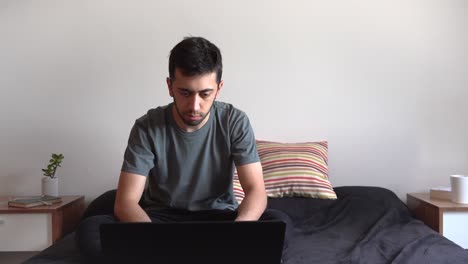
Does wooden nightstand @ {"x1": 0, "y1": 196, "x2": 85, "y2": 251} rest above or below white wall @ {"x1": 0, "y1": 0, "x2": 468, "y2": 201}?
below

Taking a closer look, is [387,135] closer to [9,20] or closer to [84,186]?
[84,186]

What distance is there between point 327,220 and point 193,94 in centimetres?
103

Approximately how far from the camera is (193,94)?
1.44m

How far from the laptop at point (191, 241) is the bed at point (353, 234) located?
67 cm

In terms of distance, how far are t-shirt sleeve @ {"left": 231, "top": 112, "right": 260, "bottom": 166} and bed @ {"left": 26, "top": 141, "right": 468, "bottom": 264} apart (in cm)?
37

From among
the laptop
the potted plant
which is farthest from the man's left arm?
the potted plant

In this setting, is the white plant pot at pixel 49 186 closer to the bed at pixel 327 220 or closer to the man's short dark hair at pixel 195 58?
the bed at pixel 327 220

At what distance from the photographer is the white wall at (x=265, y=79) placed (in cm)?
262

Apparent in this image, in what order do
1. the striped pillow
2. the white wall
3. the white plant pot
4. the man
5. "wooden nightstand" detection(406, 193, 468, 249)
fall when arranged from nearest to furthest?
the man
"wooden nightstand" detection(406, 193, 468, 249)
the striped pillow
the white plant pot
the white wall

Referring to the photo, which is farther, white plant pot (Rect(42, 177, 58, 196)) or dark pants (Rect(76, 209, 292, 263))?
white plant pot (Rect(42, 177, 58, 196))

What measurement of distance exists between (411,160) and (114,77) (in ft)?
5.76

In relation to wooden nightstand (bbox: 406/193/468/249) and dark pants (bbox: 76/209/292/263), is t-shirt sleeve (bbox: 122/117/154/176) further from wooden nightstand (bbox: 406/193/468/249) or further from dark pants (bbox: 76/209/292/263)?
wooden nightstand (bbox: 406/193/468/249)

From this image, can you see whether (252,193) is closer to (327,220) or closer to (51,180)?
(327,220)

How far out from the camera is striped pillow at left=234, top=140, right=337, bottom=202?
2297 mm
